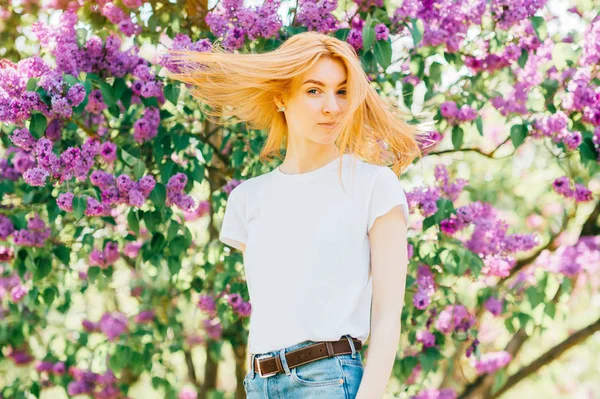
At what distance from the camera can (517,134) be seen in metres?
3.39

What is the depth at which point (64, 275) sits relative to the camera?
3803 mm

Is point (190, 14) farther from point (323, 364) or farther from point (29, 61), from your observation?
point (323, 364)

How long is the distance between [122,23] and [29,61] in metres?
0.60

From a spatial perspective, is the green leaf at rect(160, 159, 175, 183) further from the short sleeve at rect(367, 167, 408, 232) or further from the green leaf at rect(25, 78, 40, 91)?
the short sleeve at rect(367, 167, 408, 232)

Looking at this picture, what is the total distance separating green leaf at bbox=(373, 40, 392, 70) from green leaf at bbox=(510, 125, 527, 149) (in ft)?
2.21

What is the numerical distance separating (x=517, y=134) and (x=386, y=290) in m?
1.61

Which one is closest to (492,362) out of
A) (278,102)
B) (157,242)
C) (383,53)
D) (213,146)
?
(213,146)

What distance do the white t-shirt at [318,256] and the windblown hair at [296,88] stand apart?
123 millimetres

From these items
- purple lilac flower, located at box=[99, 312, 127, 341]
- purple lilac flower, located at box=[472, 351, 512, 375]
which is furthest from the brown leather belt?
purple lilac flower, located at box=[472, 351, 512, 375]

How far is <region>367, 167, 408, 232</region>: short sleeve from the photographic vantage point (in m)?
2.00

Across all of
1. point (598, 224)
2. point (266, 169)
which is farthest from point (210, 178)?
point (598, 224)

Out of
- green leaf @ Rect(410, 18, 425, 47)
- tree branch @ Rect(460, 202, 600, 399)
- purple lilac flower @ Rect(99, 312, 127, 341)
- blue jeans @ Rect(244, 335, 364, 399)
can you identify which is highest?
green leaf @ Rect(410, 18, 425, 47)

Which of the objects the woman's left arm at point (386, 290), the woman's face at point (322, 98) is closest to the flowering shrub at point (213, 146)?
the woman's face at point (322, 98)

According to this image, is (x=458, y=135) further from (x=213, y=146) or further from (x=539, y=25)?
(x=213, y=146)
